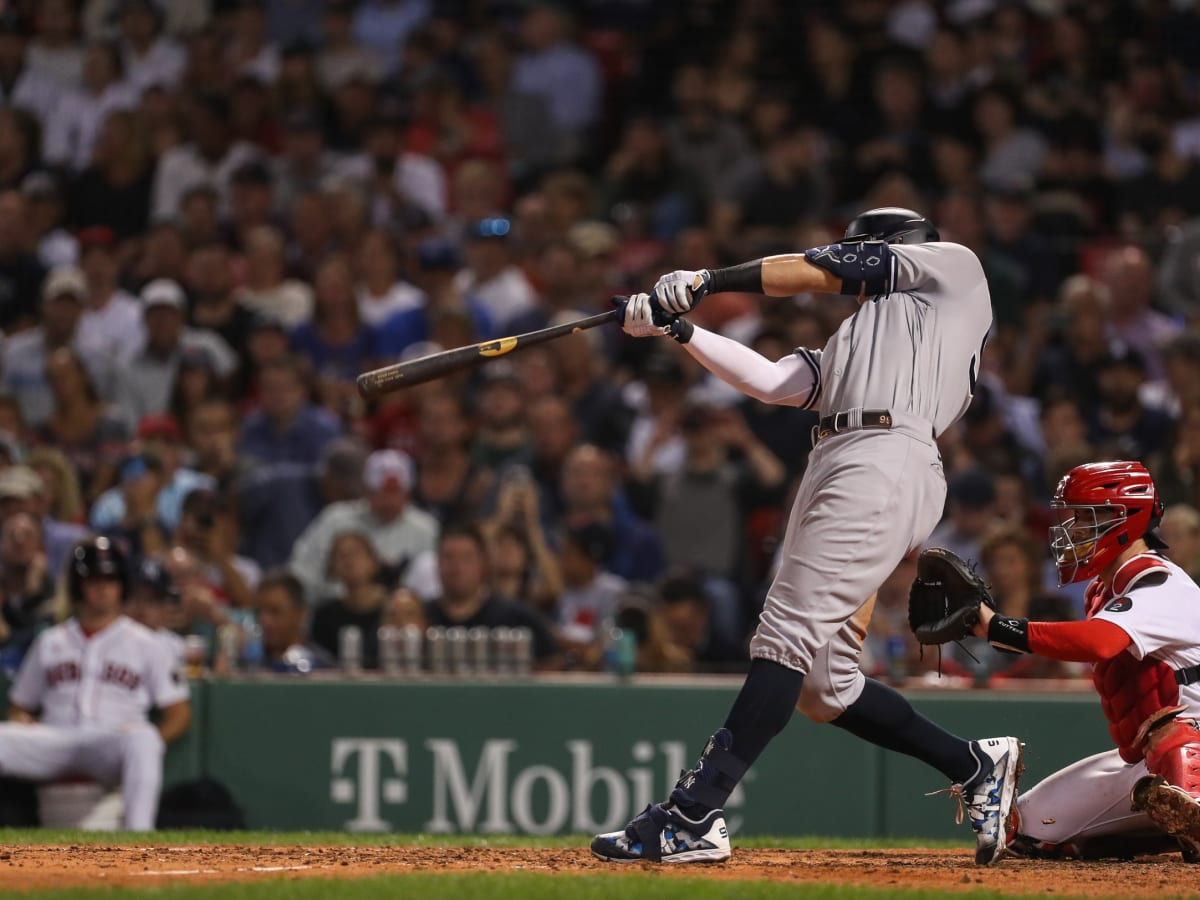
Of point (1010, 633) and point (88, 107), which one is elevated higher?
point (88, 107)

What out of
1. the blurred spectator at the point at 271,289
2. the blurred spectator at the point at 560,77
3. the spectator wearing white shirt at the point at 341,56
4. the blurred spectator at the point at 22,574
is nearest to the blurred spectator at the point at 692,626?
the blurred spectator at the point at 22,574

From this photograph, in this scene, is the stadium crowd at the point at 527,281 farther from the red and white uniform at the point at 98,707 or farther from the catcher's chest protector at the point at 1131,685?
the catcher's chest protector at the point at 1131,685

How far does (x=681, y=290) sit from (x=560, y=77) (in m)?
9.16

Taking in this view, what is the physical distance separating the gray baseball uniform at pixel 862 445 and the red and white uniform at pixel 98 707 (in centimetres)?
382

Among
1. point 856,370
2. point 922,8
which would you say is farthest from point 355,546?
point 922,8

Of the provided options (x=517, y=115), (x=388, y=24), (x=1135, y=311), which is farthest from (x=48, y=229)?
(x=1135, y=311)

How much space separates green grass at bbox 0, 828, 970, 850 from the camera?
6.65 m

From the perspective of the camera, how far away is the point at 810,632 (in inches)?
213

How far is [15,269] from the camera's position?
13.2 meters

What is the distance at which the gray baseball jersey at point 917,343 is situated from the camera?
556 centimetres

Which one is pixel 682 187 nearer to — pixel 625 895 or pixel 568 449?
pixel 568 449

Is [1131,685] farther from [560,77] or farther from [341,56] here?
[341,56]

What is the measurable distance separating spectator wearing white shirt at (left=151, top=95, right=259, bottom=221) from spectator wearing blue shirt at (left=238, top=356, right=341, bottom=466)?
2.93 meters

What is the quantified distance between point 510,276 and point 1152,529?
22.9 ft
